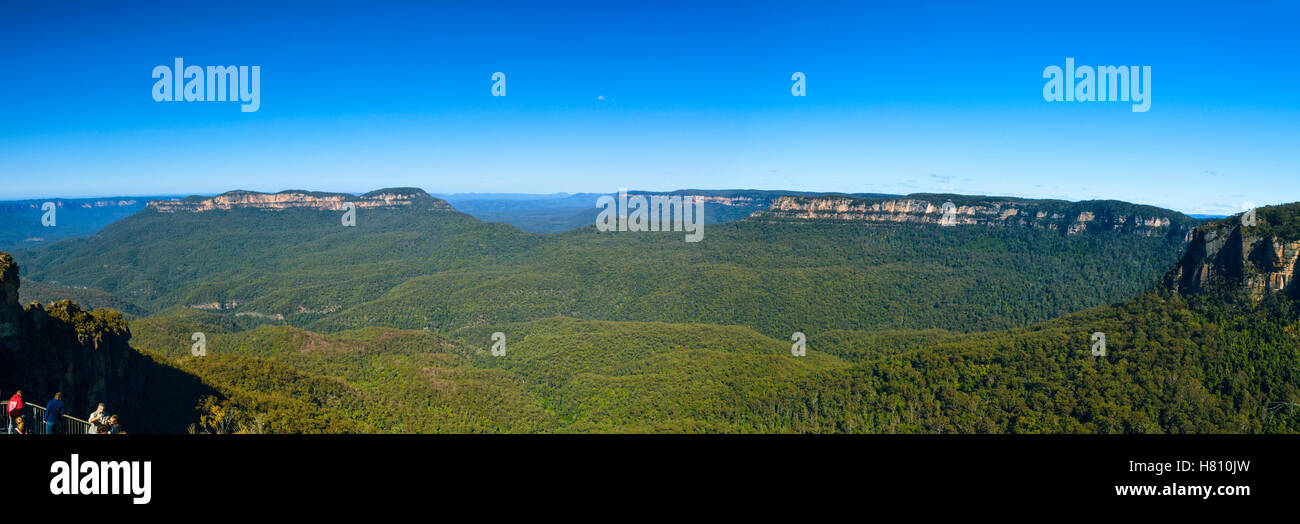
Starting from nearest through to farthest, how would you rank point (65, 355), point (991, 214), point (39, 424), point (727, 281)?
point (39, 424) → point (65, 355) → point (727, 281) → point (991, 214)

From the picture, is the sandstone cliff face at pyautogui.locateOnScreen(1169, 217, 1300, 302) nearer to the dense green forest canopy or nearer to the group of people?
the dense green forest canopy

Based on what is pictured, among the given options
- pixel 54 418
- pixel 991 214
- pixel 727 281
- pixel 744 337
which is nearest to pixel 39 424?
pixel 54 418

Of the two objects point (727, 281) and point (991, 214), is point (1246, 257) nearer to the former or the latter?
point (727, 281)

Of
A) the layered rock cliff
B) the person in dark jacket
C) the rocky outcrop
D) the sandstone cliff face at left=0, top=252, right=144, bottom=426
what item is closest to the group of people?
the person in dark jacket

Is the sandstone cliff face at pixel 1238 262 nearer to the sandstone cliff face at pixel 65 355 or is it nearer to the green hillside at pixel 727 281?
the green hillside at pixel 727 281

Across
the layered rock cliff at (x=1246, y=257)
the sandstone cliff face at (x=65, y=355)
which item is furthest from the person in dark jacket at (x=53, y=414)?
the layered rock cliff at (x=1246, y=257)

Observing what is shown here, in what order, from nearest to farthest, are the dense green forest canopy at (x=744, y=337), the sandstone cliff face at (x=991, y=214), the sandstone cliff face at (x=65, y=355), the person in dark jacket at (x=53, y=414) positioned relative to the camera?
the person in dark jacket at (x=53, y=414)
the sandstone cliff face at (x=65, y=355)
the dense green forest canopy at (x=744, y=337)
the sandstone cliff face at (x=991, y=214)
